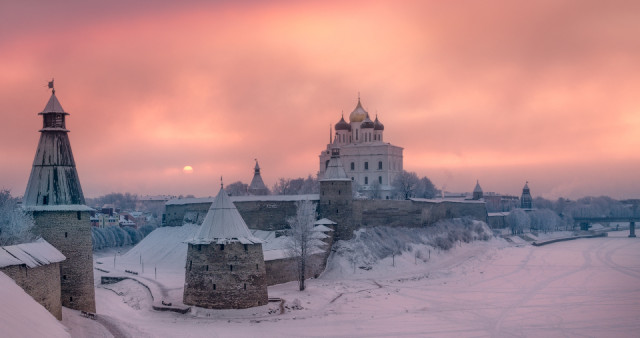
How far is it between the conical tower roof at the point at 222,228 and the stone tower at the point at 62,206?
239 inches

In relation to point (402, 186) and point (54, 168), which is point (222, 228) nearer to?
point (54, 168)

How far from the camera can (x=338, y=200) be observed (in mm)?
44344

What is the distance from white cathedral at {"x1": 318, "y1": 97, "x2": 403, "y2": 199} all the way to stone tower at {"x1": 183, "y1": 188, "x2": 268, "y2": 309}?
42219 mm

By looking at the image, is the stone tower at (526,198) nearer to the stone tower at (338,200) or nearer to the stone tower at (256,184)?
the stone tower at (256,184)

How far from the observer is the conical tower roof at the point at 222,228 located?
28969mm

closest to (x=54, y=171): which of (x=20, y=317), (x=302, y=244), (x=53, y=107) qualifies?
(x=53, y=107)

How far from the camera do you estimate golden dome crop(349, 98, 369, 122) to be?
76562 millimetres

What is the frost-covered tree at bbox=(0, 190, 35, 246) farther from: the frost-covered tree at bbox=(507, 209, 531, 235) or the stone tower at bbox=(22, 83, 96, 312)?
the frost-covered tree at bbox=(507, 209, 531, 235)

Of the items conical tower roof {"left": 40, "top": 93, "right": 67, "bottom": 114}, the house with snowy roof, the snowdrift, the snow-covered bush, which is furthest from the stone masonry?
the snow-covered bush

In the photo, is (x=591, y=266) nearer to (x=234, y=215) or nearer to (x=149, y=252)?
(x=234, y=215)

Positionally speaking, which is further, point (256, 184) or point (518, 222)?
point (518, 222)

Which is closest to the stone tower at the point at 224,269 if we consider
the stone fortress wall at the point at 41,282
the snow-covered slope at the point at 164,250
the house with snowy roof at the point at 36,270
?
the house with snowy roof at the point at 36,270

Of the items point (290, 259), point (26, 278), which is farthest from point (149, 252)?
point (26, 278)

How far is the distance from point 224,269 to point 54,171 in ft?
28.4
